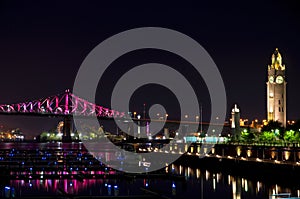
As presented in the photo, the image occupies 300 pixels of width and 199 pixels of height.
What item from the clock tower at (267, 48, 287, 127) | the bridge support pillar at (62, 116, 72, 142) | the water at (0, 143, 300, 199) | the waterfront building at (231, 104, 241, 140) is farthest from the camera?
the bridge support pillar at (62, 116, 72, 142)

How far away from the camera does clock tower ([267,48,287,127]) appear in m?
61.2

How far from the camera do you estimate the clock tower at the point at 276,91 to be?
201 feet

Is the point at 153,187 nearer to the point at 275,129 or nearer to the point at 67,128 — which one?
the point at 275,129

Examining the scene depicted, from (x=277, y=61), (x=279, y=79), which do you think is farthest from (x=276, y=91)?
(x=277, y=61)

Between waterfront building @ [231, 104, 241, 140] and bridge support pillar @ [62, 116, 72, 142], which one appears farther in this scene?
bridge support pillar @ [62, 116, 72, 142]

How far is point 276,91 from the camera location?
2457 inches

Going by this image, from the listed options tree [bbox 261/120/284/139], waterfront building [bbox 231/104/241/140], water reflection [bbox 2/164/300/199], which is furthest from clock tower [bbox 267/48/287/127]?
water reflection [bbox 2/164/300/199]

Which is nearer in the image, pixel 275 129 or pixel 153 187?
pixel 153 187

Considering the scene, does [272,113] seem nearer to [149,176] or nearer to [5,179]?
[149,176]

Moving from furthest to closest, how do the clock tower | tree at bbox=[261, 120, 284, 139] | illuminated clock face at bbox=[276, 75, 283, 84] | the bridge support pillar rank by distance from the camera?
1. the bridge support pillar
2. illuminated clock face at bbox=[276, 75, 283, 84]
3. the clock tower
4. tree at bbox=[261, 120, 284, 139]

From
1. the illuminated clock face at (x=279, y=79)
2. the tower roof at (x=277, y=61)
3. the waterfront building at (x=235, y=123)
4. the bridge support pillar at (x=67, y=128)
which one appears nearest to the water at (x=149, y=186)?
the waterfront building at (x=235, y=123)

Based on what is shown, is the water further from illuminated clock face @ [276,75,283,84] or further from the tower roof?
the tower roof

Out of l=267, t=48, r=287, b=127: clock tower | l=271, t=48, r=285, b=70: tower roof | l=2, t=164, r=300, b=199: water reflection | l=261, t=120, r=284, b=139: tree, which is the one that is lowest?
Answer: l=2, t=164, r=300, b=199: water reflection

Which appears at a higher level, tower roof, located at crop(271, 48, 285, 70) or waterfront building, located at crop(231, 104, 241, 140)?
tower roof, located at crop(271, 48, 285, 70)
